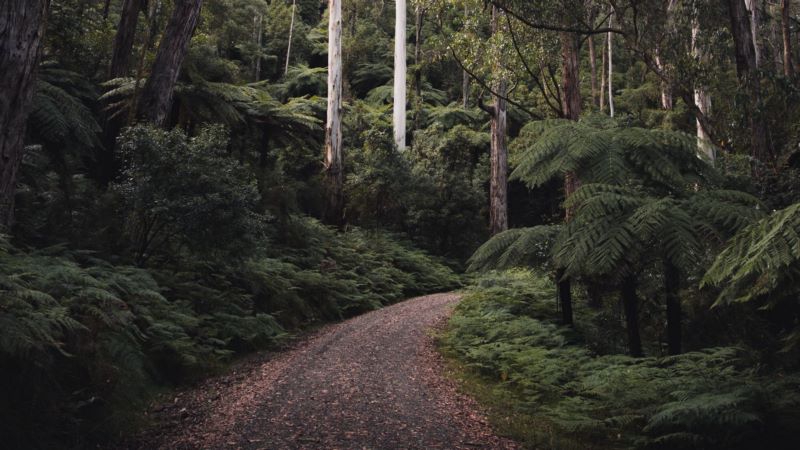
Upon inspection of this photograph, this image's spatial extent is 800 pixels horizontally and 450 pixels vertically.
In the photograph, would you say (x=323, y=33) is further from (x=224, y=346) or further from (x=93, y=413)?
(x=93, y=413)

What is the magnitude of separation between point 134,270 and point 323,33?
1206 inches

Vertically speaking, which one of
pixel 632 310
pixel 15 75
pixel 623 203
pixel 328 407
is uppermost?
pixel 15 75

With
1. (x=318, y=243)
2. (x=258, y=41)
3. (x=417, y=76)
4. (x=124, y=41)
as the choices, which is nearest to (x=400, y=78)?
(x=417, y=76)

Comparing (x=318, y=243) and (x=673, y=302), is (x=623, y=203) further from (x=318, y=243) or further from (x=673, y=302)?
(x=318, y=243)

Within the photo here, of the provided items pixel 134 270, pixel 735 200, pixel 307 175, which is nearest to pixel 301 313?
pixel 134 270

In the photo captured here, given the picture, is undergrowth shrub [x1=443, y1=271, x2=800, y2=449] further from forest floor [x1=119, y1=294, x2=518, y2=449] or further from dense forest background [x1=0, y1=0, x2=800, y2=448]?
forest floor [x1=119, y1=294, x2=518, y2=449]

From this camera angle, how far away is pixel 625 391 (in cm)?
530

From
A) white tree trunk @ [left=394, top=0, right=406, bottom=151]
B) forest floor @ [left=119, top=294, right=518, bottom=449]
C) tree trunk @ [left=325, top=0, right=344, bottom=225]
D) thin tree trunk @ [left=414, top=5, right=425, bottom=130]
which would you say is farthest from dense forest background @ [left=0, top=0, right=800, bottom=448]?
thin tree trunk @ [left=414, top=5, right=425, bottom=130]

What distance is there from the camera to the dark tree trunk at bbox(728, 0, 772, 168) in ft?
25.8

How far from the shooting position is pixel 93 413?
481 cm

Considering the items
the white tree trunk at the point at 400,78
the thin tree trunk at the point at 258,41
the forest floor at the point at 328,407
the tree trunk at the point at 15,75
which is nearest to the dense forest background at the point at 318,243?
the tree trunk at the point at 15,75

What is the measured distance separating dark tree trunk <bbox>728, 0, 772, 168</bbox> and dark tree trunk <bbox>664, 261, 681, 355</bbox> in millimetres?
2796

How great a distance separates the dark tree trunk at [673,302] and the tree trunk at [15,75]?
6824 millimetres

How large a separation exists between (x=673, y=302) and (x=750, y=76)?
3760mm
